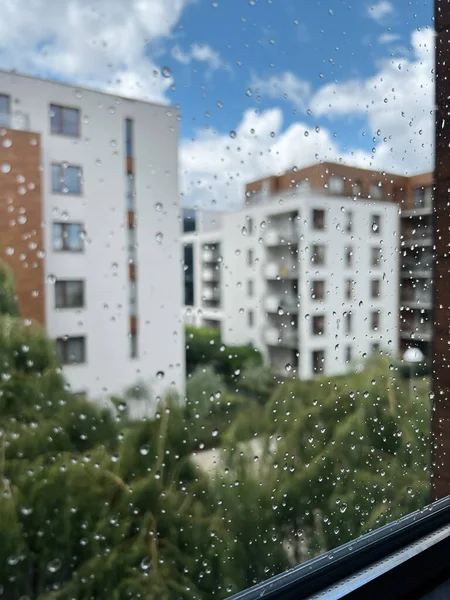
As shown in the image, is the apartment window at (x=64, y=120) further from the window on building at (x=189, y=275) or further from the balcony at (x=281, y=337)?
the balcony at (x=281, y=337)

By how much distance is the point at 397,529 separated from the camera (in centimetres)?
74

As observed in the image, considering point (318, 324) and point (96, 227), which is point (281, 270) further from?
point (96, 227)

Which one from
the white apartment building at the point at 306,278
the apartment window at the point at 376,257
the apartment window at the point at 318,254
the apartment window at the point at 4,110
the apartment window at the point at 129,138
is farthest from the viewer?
the apartment window at the point at 376,257

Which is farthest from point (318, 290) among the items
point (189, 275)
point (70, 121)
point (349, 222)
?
point (70, 121)

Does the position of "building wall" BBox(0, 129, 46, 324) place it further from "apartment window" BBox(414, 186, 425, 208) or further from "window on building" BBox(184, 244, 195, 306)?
"apartment window" BBox(414, 186, 425, 208)

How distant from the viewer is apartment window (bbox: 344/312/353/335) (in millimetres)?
883

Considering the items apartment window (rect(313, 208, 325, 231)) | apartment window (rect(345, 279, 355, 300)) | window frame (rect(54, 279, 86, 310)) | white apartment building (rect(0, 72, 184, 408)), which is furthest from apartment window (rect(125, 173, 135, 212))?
apartment window (rect(345, 279, 355, 300))

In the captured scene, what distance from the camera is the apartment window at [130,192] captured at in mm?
619

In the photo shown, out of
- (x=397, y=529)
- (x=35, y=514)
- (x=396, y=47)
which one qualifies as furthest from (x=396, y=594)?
(x=396, y=47)

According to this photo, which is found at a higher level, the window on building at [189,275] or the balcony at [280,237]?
the balcony at [280,237]

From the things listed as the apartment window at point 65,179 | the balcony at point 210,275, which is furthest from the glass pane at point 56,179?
the balcony at point 210,275

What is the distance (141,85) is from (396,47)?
21.5 inches

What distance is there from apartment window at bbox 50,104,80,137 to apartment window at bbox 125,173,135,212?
8 centimetres

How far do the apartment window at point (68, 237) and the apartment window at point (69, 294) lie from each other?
41mm
